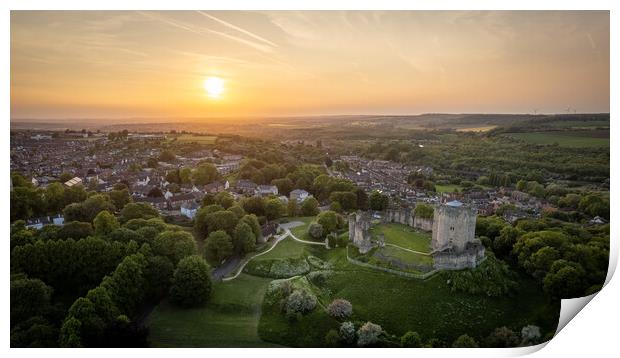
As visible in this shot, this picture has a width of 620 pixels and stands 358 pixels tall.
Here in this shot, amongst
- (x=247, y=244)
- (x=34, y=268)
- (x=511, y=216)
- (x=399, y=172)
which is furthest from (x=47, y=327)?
(x=399, y=172)

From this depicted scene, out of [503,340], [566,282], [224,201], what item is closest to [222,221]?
[224,201]

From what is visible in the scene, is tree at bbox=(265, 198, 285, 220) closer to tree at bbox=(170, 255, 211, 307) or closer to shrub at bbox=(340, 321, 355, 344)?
tree at bbox=(170, 255, 211, 307)

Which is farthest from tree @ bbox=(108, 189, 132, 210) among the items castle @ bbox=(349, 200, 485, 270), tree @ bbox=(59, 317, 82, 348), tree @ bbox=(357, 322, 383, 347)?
tree @ bbox=(357, 322, 383, 347)

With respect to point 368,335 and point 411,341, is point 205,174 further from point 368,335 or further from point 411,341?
point 411,341

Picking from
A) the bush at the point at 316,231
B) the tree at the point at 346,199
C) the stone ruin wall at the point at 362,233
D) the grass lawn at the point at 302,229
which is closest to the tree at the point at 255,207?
the grass lawn at the point at 302,229

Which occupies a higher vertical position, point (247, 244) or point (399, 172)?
point (399, 172)
